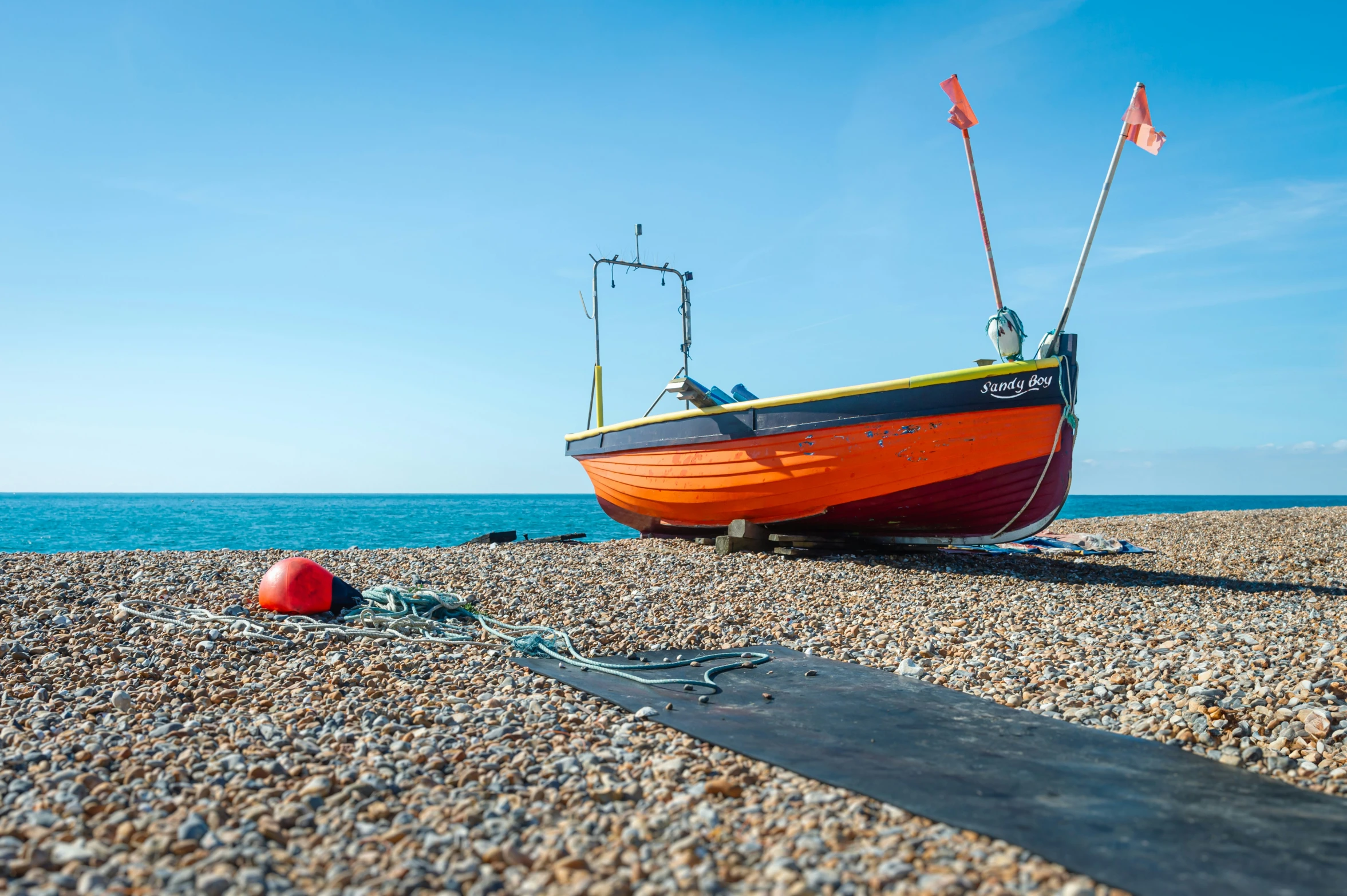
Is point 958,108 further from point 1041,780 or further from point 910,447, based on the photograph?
point 1041,780

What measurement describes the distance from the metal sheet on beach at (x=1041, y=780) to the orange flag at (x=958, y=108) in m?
7.25

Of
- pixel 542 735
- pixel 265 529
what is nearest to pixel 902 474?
pixel 542 735

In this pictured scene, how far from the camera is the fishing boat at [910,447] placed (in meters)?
8.53

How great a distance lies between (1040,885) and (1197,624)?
4689 mm

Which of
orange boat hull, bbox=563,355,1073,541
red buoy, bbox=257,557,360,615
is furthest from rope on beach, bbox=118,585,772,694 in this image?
orange boat hull, bbox=563,355,1073,541

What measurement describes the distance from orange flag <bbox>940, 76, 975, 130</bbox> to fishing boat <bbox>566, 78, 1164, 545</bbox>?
0.01 meters

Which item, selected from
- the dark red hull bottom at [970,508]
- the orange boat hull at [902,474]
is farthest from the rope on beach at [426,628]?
the dark red hull bottom at [970,508]

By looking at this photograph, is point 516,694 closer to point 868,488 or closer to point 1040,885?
point 1040,885

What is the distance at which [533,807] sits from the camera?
109 inches

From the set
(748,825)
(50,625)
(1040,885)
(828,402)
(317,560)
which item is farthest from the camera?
(317,560)

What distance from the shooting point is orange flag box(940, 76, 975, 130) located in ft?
30.9

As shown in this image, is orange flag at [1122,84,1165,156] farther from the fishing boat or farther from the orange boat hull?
the orange boat hull

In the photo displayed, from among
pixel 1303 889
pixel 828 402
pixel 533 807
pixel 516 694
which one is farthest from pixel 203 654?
pixel 828 402

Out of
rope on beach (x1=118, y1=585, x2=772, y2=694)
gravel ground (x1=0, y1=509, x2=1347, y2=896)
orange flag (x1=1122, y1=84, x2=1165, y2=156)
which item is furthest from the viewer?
orange flag (x1=1122, y1=84, x2=1165, y2=156)
